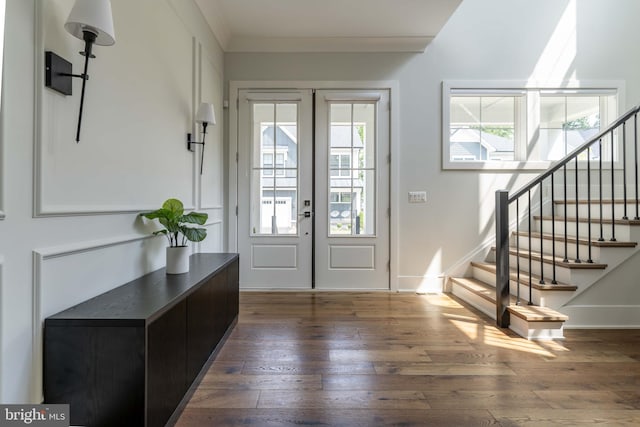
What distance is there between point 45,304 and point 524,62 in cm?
473

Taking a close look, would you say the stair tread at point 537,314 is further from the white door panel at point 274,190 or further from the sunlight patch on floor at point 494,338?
the white door panel at point 274,190

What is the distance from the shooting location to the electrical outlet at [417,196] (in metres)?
3.77

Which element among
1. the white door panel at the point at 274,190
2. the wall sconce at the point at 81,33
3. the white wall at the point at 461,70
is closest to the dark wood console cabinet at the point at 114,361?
the wall sconce at the point at 81,33

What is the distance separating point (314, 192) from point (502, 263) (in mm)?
2021

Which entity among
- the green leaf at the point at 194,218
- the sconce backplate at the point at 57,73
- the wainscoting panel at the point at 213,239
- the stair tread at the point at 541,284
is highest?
the sconce backplate at the point at 57,73

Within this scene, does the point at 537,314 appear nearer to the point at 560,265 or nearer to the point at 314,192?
the point at 560,265

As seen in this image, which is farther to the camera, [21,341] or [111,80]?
[111,80]

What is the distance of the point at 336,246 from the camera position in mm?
3785

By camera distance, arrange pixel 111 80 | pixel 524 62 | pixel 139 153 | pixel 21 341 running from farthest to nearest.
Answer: pixel 524 62
pixel 139 153
pixel 111 80
pixel 21 341

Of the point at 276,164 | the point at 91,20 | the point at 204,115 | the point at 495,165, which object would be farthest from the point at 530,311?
the point at 91,20

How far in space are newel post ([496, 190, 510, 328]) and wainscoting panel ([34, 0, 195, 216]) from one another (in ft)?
8.57

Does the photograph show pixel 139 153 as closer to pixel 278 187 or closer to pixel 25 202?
pixel 25 202

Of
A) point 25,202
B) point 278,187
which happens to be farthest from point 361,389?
point 278,187

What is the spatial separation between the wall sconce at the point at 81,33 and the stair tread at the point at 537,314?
301 centimetres
